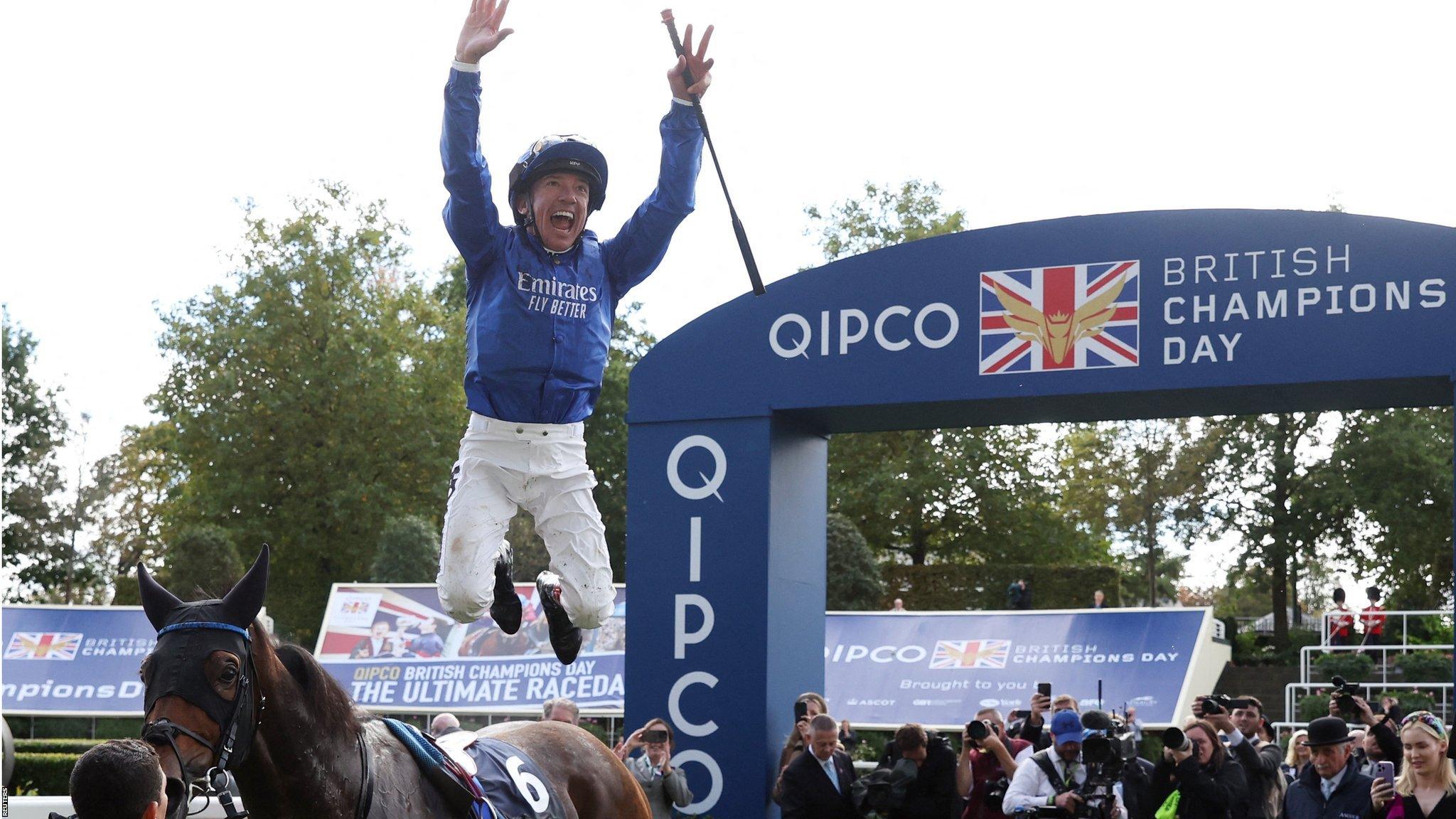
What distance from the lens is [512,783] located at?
4781 mm

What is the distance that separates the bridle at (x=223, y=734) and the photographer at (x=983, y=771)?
16.6 feet

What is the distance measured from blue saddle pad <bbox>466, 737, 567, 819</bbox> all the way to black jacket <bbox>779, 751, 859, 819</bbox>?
336 cm

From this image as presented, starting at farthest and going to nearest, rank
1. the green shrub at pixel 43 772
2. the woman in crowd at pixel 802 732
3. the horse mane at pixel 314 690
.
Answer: the green shrub at pixel 43 772, the woman in crowd at pixel 802 732, the horse mane at pixel 314 690

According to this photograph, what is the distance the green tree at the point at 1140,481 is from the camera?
29266 millimetres

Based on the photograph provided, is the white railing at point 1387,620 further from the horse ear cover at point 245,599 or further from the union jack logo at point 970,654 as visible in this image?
the horse ear cover at point 245,599

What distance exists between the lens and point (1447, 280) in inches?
308

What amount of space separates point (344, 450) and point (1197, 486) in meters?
16.1

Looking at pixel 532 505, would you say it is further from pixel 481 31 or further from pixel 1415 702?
pixel 1415 702

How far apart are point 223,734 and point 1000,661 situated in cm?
1358

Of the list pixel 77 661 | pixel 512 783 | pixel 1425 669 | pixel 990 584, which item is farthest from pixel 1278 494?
pixel 512 783

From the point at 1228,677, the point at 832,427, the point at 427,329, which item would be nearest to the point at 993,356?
the point at 832,427

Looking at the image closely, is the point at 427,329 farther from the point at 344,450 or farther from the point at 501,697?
the point at 501,697

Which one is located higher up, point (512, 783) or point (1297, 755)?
point (512, 783)

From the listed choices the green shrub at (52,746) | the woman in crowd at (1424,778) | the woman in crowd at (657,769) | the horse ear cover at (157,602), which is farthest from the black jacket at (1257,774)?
the green shrub at (52,746)
